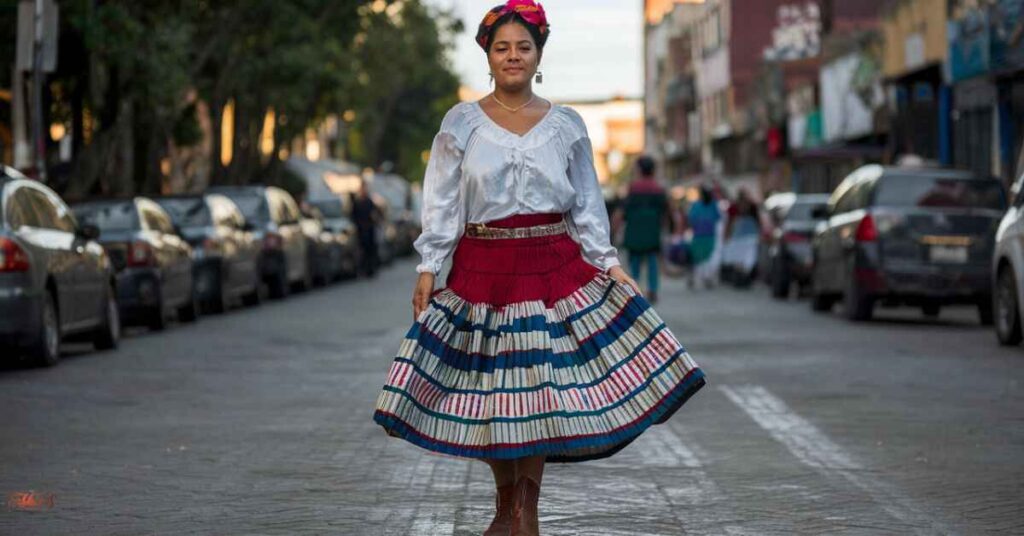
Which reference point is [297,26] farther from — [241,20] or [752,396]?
[752,396]

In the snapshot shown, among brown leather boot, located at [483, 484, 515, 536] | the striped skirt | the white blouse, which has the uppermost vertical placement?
the white blouse

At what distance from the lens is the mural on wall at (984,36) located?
3403 cm

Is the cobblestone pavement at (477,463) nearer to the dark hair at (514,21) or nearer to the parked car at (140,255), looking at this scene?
the dark hair at (514,21)

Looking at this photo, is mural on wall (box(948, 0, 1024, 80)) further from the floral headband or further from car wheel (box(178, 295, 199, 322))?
the floral headband

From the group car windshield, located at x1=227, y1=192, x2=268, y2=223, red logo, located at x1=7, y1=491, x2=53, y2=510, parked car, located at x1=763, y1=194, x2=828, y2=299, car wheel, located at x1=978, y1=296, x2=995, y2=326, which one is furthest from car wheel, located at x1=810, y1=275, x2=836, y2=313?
red logo, located at x1=7, y1=491, x2=53, y2=510

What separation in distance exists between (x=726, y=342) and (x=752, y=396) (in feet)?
18.6

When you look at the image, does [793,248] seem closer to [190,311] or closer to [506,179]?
[190,311]

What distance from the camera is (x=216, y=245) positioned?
2620 cm

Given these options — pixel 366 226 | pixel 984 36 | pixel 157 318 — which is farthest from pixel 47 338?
pixel 366 226

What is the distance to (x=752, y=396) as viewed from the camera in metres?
13.7

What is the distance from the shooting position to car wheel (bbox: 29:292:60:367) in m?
16.5

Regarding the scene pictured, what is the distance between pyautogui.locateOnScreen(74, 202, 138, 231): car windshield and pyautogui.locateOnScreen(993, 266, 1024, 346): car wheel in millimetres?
8644

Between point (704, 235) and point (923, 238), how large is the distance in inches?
481

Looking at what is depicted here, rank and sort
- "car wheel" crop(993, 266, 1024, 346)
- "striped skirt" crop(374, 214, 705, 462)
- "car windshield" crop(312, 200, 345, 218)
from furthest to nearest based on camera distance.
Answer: "car windshield" crop(312, 200, 345, 218) < "car wheel" crop(993, 266, 1024, 346) < "striped skirt" crop(374, 214, 705, 462)
